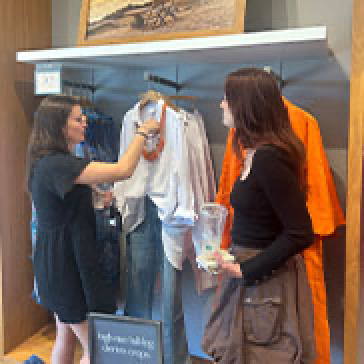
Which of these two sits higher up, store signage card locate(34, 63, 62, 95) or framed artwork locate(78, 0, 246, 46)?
framed artwork locate(78, 0, 246, 46)

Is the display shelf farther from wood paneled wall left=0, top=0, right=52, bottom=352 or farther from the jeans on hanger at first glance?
the jeans on hanger

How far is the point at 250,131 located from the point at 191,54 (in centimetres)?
80

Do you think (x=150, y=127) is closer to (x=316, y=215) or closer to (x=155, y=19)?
(x=155, y=19)

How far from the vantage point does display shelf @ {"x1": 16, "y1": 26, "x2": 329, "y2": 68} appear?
71.1 inches

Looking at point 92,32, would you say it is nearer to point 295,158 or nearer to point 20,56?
point 20,56

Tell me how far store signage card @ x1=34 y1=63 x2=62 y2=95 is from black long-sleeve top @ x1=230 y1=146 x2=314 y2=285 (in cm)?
128

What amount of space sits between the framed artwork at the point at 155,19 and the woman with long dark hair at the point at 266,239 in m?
0.82

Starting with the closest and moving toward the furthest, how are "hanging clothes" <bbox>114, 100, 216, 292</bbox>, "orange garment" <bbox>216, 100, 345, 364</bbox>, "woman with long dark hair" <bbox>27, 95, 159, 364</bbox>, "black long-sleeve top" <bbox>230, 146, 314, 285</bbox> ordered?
"black long-sleeve top" <bbox>230, 146, 314, 285</bbox> → "woman with long dark hair" <bbox>27, 95, 159, 364</bbox> → "orange garment" <bbox>216, 100, 345, 364</bbox> → "hanging clothes" <bbox>114, 100, 216, 292</bbox>

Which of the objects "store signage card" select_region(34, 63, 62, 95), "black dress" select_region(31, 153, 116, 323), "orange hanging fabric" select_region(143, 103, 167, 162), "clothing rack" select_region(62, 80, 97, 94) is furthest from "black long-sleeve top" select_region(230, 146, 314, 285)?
"clothing rack" select_region(62, 80, 97, 94)

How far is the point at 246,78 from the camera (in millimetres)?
1424

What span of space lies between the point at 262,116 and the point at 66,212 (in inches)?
35.9

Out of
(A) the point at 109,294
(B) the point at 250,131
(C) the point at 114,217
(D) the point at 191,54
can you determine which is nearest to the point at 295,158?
(B) the point at 250,131

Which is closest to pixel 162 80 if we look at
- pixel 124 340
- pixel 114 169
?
pixel 114 169

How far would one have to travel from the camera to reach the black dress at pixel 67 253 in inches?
73.7
